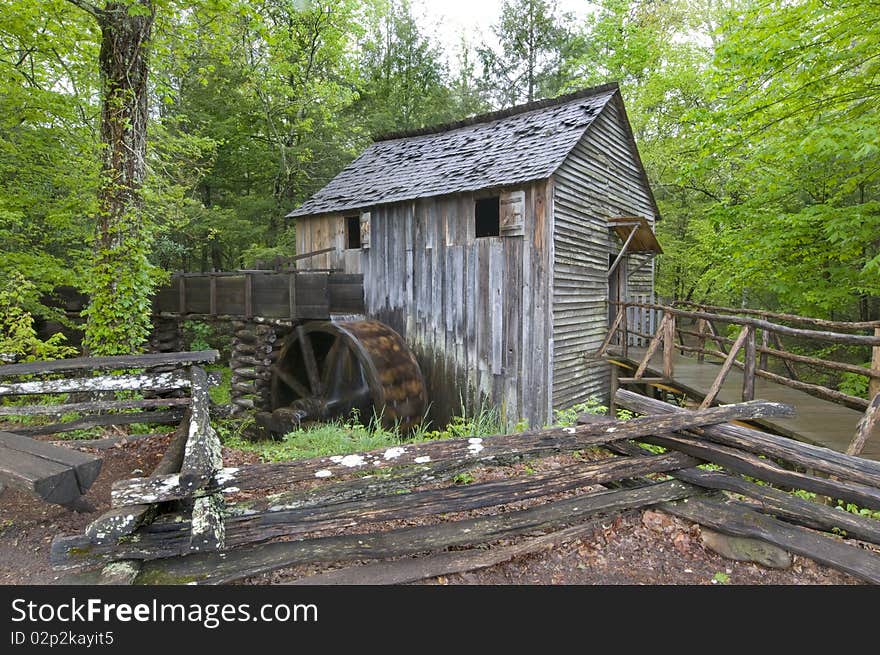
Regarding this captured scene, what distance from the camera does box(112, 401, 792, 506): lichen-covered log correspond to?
233 cm

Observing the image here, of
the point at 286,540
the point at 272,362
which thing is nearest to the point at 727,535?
the point at 286,540

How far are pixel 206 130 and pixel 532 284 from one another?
49.2 feet

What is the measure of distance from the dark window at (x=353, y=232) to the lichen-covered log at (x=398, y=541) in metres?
9.47

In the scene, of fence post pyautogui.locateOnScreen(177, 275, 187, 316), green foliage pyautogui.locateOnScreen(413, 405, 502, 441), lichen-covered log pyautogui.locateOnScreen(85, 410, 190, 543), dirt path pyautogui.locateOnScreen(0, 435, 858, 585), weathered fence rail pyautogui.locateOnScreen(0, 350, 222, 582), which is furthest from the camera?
fence post pyautogui.locateOnScreen(177, 275, 187, 316)

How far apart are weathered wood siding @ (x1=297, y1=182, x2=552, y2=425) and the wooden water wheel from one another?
0.59 m

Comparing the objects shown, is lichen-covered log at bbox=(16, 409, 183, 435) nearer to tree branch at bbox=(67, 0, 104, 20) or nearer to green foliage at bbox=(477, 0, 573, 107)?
tree branch at bbox=(67, 0, 104, 20)

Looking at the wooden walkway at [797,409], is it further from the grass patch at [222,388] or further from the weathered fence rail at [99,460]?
the grass patch at [222,388]

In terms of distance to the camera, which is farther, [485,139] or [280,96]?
[280,96]

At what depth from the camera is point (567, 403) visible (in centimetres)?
974

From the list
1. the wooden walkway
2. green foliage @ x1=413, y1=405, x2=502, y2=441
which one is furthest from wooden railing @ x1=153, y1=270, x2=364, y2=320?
the wooden walkway

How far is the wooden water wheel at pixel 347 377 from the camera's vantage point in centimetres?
895
